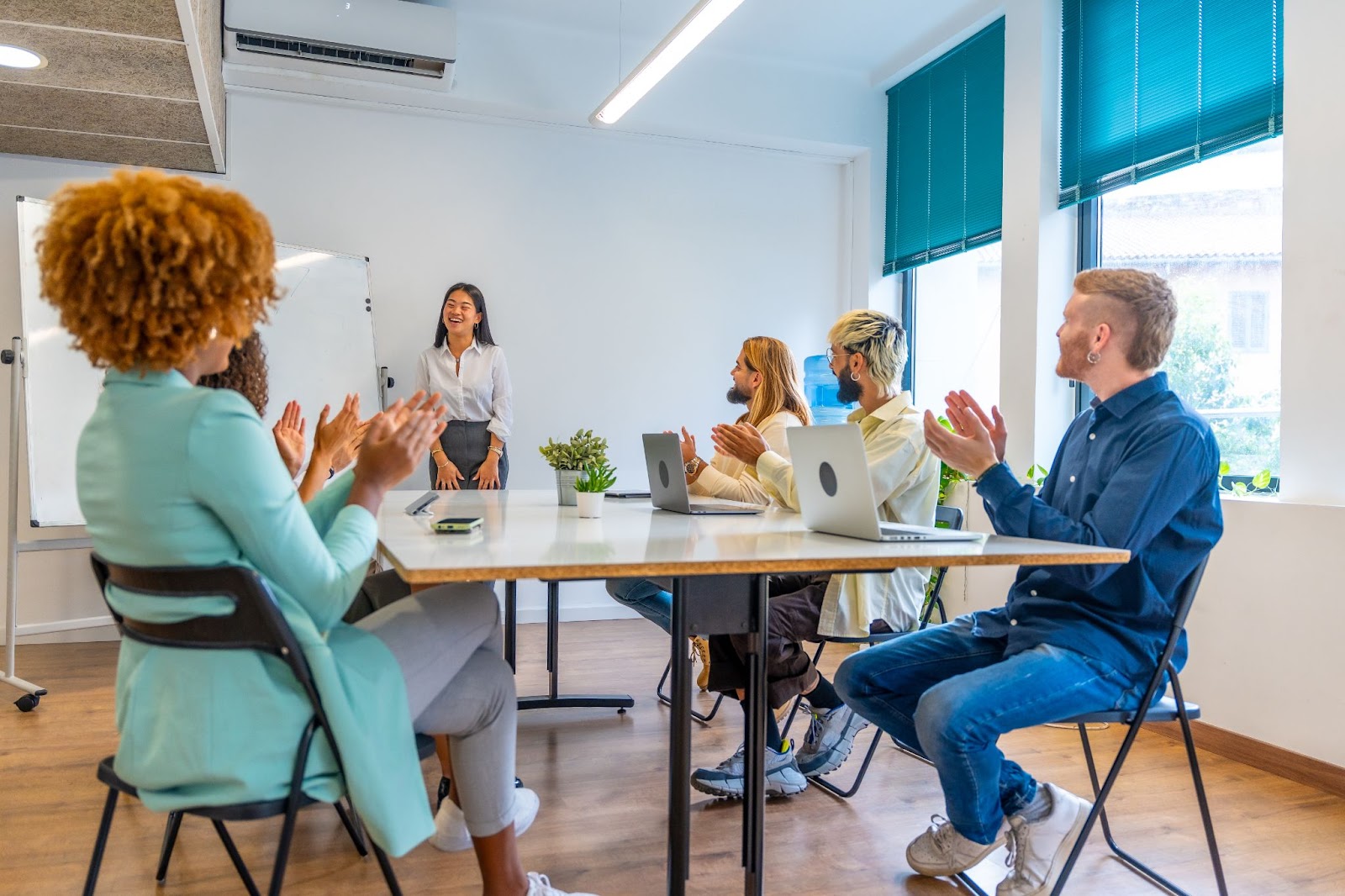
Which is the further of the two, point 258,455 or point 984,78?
point 984,78

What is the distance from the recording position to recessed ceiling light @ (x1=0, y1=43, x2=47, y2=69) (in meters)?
3.24

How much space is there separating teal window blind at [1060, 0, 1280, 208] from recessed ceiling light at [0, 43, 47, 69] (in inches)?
158

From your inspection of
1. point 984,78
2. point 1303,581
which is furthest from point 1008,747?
point 984,78

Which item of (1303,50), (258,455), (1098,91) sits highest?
(1098,91)

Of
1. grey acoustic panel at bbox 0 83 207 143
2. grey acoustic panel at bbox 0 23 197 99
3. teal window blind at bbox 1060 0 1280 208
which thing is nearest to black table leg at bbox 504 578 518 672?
grey acoustic panel at bbox 0 23 197 99

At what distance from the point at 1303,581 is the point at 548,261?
3843 millimetres

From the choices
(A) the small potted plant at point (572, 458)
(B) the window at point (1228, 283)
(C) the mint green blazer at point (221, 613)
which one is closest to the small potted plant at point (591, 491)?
(A) the small potted plant at point (572, 458)

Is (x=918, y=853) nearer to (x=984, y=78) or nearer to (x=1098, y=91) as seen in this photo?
(x=1098, y=91)

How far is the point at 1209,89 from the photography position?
11.6 ft

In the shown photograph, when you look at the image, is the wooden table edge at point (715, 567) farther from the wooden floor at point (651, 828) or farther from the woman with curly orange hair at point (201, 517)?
the wooden floor at point (651, 828)

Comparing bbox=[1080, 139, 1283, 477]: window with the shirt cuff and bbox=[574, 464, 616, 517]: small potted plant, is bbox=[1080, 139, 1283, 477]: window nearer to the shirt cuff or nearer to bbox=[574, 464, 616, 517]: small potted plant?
the shirt cuff

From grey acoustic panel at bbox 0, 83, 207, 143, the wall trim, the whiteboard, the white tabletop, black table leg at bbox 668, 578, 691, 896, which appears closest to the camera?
the white tabletop

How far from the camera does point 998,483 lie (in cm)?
194

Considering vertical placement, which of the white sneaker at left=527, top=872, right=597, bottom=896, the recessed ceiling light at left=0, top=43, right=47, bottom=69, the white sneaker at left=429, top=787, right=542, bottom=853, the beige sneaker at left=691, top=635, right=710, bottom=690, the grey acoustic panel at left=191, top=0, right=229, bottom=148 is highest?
the grey acoustic panel at left=191, top=0, right=229, bottom=148
